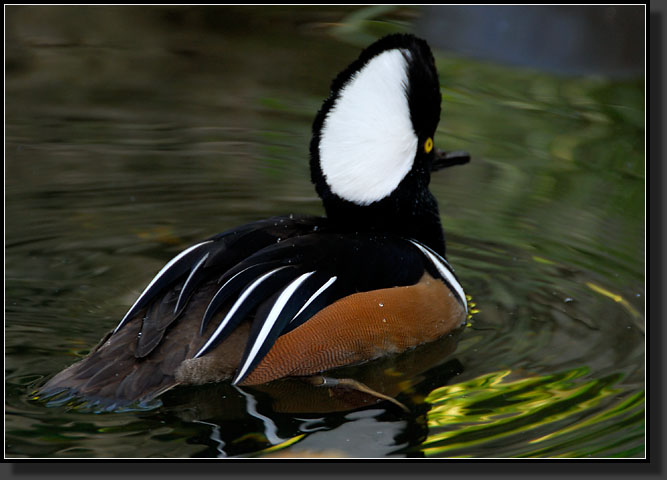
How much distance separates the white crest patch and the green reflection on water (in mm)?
1326

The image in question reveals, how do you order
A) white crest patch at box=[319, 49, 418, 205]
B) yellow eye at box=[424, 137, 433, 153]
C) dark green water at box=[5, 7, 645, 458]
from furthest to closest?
1. yellow eye at box=[424, 137, 433, 153]
2. white crest patch at box=[319, 49, 418, 205]
3. dark green water at box=[5, 7, 645, 458]

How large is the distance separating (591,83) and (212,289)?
6187mm

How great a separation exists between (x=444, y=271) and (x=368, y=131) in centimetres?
102

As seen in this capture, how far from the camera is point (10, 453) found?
418cm

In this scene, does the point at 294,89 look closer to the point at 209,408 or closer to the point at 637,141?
the point at 637,141

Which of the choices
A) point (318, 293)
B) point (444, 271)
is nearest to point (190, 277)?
point (318, 293)

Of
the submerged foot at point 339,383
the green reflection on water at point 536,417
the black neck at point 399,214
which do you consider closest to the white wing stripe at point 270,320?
the submerged foot at point 339,383

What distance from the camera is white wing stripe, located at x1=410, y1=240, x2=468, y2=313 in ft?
18.5

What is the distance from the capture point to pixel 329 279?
4957 mm

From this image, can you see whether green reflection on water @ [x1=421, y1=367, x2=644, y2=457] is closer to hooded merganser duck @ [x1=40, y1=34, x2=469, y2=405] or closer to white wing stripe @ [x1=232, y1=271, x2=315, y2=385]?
hooded merganser duck @ [x1=40, y1=34, x2=469, y2=405]

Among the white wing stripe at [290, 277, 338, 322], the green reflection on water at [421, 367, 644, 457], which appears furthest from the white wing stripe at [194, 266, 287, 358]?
the green reflection on water at [421, 367, 644, 457]

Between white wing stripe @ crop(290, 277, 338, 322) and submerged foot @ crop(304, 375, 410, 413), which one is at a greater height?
white wing stripe @ crop(290, 277, 338, 322)

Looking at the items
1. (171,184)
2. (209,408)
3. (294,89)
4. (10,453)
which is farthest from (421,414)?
(294,89)

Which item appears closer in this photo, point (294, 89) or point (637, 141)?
point (637, 141)
